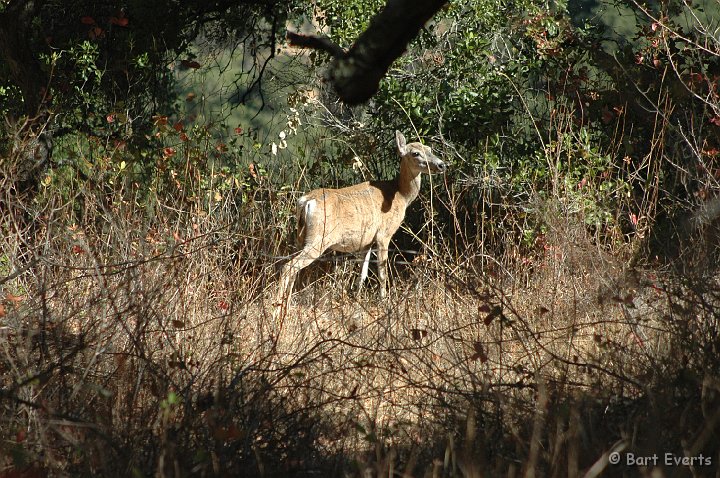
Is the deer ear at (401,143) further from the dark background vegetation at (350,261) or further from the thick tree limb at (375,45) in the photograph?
the thick tree limb at (375,45)

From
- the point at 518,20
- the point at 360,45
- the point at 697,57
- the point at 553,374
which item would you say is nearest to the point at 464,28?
the point at 518,20

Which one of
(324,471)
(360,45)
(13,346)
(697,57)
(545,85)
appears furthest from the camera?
(545,85)

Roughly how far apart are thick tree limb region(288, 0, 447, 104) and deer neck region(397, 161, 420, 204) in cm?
598

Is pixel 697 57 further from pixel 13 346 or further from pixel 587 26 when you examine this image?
pixel 13 346

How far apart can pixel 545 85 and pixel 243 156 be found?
3092 millimetres

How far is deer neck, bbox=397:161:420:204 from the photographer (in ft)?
31.8

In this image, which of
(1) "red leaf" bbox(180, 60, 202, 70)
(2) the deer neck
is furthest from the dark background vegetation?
(2) the deer neck

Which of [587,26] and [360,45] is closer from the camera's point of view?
[360,45]

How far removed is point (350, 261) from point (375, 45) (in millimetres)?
2134

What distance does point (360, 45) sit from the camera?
3656 mm

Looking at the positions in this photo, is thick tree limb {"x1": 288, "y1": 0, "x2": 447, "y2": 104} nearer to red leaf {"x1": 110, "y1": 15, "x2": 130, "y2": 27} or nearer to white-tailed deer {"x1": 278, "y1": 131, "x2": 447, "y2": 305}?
white-tailed deer {"x1": 278, "y1": 131, "x2": 447, "y2": 305}

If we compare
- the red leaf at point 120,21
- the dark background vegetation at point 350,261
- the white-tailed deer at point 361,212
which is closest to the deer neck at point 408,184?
the white-tailed deer at point 361,212

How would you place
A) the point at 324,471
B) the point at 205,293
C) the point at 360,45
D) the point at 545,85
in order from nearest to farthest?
the point at 360,45
the point at 324,471
the point at 205,293
the point at 545,85

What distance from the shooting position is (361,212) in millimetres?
9203
